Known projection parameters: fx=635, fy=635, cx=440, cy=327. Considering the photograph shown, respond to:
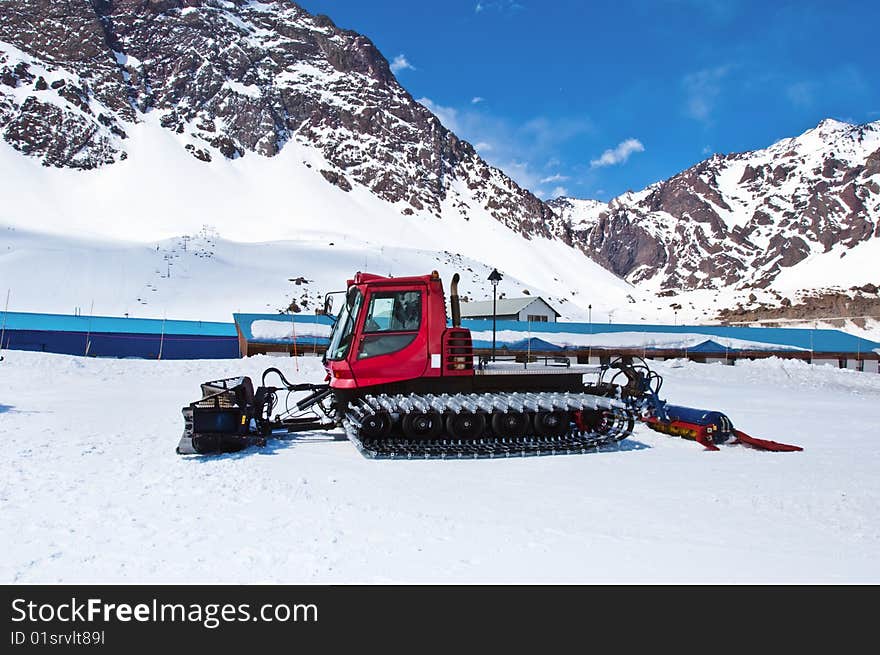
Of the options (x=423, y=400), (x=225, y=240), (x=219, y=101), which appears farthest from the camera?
(x=219, y=101)

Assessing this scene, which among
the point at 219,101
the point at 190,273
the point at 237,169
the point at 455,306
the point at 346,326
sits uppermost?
the point at 219,101

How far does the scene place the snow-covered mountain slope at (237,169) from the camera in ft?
224

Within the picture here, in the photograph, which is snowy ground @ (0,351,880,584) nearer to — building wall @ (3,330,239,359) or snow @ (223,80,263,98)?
building wall @ (3,330,239,359)

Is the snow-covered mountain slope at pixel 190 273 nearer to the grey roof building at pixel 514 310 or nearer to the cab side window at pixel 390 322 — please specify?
the grey roof building at pixel 514 310

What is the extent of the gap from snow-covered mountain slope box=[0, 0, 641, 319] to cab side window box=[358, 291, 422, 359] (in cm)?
4694

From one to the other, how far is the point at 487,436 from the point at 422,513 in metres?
3.74

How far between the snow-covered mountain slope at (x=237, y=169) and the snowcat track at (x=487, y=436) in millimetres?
47702

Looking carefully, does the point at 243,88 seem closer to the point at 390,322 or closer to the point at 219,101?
the point at 219,101

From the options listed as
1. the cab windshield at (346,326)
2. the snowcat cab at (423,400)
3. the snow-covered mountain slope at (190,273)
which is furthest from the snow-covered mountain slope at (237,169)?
the snowcat cab at (423,400)

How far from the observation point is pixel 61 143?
116 metres

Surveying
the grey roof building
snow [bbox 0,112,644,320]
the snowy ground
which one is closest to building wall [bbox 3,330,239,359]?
the snowy ground

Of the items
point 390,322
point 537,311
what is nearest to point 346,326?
point 390,322

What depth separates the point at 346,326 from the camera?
34.5ft
